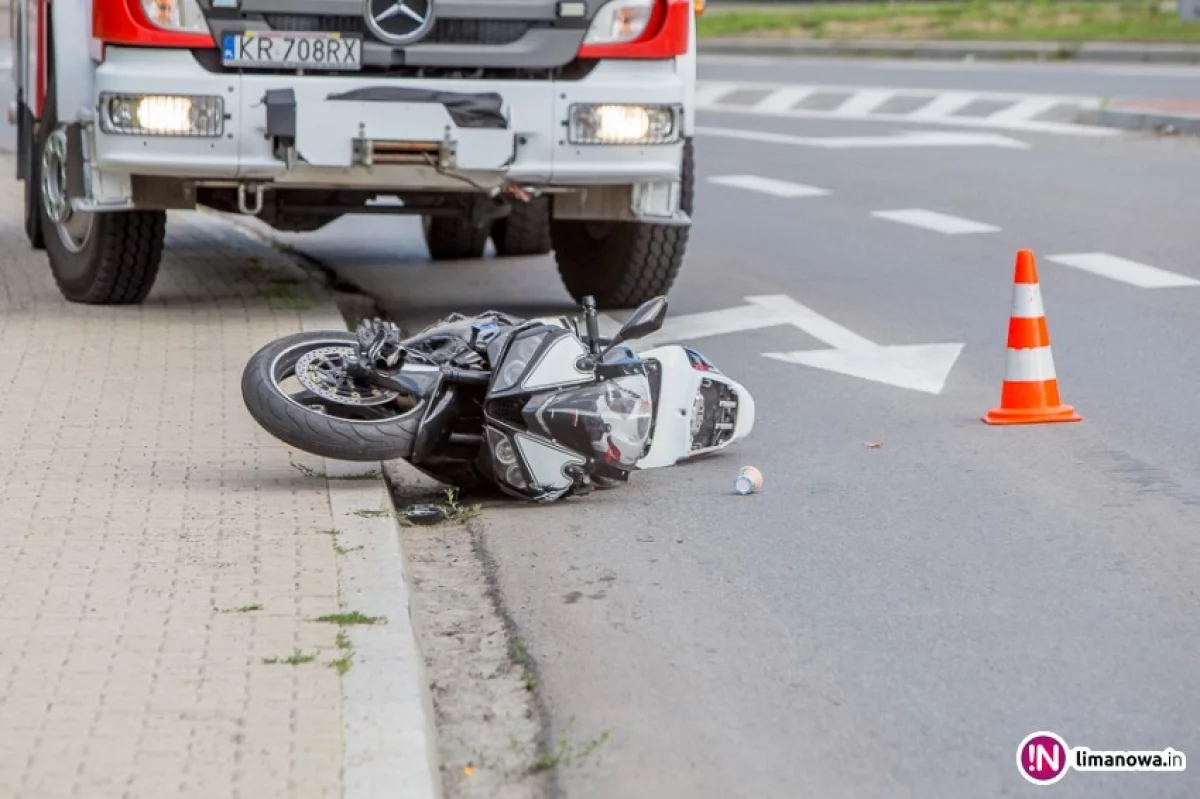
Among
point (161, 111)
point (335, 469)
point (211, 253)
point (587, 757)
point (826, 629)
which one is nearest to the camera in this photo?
point (587, 757)

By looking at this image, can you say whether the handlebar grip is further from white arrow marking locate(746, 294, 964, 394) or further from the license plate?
the license plate

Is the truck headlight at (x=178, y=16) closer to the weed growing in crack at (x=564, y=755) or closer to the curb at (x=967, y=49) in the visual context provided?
the weed growing in crack at (x=564, y=755)

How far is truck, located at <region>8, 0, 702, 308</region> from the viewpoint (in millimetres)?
8969

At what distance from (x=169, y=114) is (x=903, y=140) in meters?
11.6

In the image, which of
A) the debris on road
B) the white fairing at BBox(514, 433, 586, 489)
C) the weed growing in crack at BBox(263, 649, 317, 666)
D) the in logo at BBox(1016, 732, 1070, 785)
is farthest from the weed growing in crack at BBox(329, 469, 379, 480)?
the in logo at BBox(1016, 732, 1070, 785)

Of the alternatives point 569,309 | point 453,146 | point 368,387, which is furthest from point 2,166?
point 368,387

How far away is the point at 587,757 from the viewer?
15.2 feet

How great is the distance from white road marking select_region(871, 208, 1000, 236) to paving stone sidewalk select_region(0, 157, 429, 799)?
499 cm

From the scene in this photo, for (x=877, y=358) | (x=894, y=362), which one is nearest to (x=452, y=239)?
(x=877, y=358)

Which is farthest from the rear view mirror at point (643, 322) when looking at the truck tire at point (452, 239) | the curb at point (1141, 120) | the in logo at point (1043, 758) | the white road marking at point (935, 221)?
the curb at point (1141, 120)

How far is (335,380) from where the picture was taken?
707 centimetres

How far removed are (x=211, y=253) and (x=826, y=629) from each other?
752cm

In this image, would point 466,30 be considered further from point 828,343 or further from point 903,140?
point 903,140

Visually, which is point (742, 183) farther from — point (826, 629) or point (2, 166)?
point (826, 629)
